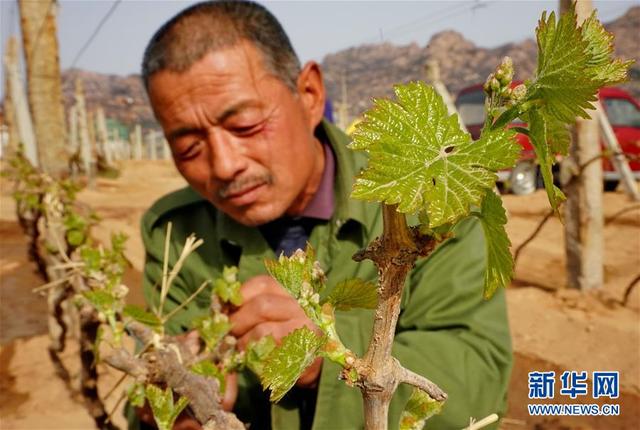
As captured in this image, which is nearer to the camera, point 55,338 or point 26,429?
point 26,429

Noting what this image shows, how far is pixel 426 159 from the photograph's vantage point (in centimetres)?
41

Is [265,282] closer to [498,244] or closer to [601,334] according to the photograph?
[498,244]

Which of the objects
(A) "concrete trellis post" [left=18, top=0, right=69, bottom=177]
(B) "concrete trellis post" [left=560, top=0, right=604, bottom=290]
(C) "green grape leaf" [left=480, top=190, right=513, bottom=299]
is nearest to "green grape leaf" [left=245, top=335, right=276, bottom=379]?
(C) "green grape leaf" [left=480, top=190, right=513, bottom=299]

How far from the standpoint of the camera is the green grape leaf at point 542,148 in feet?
1.38

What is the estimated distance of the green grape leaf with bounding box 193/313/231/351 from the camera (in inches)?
53.6

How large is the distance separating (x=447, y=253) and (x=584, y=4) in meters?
3.05

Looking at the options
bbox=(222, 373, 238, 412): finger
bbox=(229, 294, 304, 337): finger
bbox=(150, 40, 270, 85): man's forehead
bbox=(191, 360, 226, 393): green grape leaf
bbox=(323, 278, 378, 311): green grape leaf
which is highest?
bbox=(150, 40, 270, 85): man's forehead

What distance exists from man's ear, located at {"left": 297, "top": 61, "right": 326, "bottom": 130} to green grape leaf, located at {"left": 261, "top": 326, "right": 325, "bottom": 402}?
166cm

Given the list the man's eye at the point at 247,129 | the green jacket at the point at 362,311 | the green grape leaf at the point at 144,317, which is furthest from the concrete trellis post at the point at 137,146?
the green grape leaf at the point at 144,317

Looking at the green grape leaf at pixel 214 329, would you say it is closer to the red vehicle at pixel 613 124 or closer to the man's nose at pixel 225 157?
the man's nose at pixel 225 157

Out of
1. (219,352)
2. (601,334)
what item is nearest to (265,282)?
(219,352)

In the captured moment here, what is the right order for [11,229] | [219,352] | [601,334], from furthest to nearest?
1. [11,229]
2. [601,334]
3. [219,352]

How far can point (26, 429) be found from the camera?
384 centimetres

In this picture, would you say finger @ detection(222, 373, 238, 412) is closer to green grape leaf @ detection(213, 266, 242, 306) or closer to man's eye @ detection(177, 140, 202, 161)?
green grape leaf @ detection(213, 266, 242, 306)
